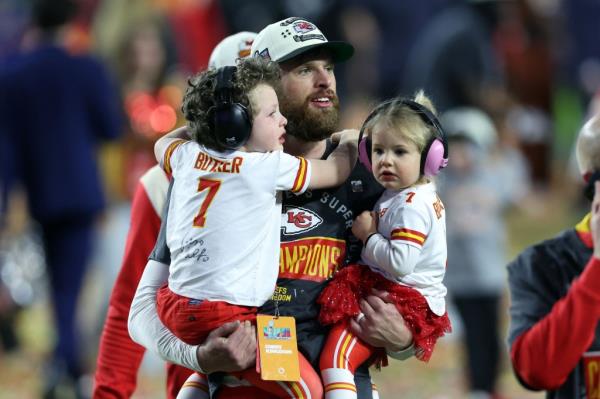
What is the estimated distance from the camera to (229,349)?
3.51 m

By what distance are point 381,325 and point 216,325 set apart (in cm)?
45

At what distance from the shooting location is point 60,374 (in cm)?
786

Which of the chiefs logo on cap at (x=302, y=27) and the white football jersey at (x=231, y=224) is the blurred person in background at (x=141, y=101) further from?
the white football jersey at (x=231, y=224)

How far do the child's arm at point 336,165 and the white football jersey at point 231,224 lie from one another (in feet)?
0.12

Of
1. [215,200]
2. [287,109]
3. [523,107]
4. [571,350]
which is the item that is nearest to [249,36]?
[287,109]

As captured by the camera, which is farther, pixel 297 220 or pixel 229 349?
pixel 297 220

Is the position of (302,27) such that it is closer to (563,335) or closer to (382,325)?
(382,325)

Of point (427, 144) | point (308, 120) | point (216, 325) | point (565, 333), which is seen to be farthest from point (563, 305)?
point (216, 325)

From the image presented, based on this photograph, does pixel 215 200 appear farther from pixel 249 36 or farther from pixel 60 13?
pixel 60 13

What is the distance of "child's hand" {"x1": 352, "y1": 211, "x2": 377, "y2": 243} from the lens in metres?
3.68

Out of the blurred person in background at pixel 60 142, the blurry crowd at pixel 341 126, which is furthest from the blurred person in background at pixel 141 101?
the blurred person in background at pixel 60 142

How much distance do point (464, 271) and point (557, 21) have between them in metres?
8.65

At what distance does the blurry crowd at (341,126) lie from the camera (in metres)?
7.95

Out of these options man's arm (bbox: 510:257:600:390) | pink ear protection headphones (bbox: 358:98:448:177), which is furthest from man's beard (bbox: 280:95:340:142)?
man's arm (bbox: 510:257:600:390)
